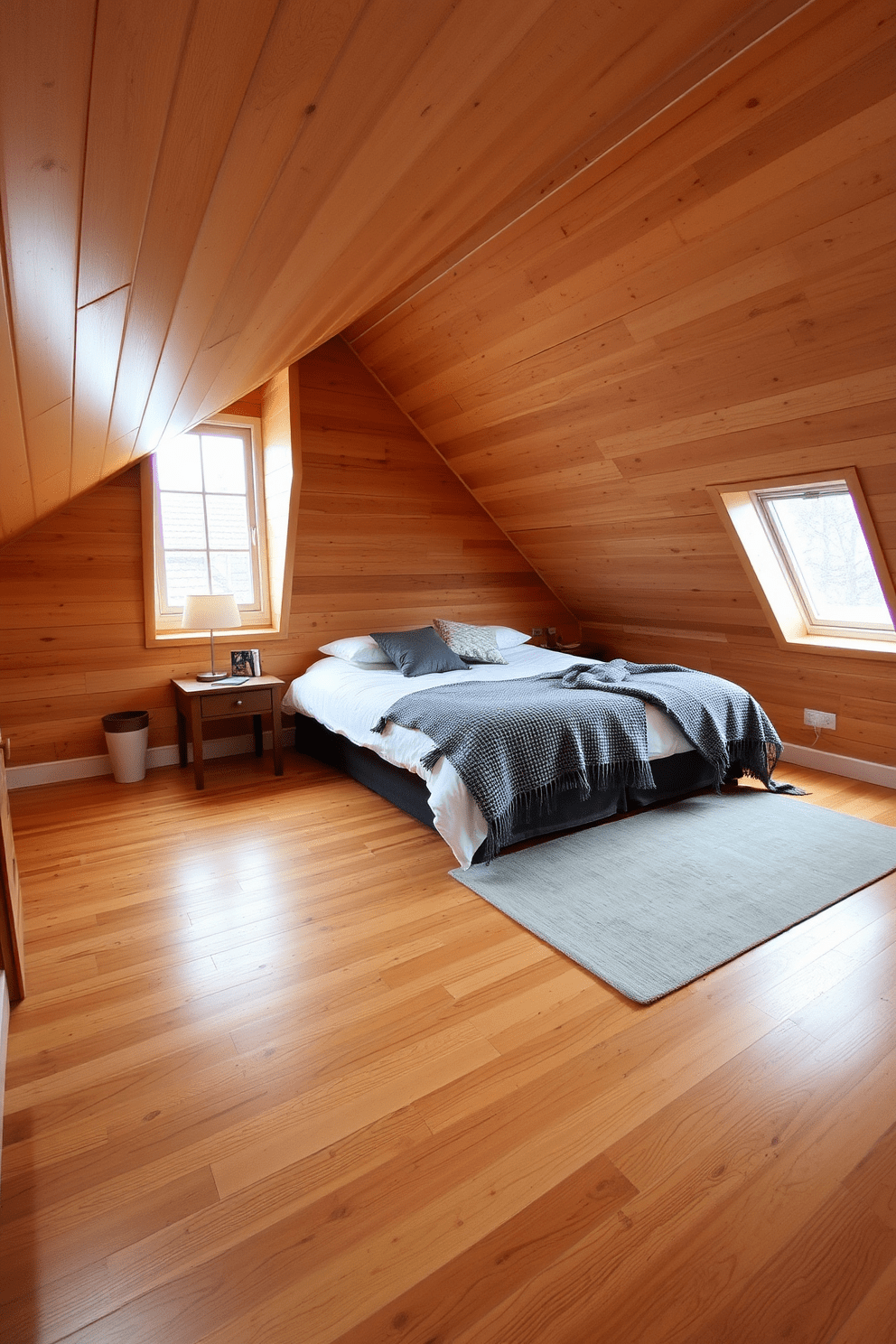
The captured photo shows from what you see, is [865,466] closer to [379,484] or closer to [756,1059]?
[756,1059]

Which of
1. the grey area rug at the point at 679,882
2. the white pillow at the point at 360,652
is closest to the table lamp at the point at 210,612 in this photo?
the white pillow at the point at 360,652

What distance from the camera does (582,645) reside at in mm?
5520

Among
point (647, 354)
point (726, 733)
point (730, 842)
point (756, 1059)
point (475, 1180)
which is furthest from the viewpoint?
point (726, 733)

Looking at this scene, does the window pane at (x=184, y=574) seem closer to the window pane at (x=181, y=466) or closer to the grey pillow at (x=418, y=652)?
the window pane at (x=181, y=466)

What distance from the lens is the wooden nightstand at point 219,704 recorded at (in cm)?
373

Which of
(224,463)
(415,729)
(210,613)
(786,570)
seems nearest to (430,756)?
(415,729)

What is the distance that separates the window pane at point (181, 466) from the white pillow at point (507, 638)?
6.91 ft

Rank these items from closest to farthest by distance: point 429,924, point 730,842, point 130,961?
point 130,961, point 429,924, point 730,842

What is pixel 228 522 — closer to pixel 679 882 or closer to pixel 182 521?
pixel 182 521

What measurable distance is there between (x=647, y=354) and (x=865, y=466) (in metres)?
1.06

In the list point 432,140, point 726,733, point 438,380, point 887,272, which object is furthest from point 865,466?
point 432,140

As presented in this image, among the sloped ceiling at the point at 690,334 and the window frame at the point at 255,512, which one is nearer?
the sloped ceiling at the point at 690,334

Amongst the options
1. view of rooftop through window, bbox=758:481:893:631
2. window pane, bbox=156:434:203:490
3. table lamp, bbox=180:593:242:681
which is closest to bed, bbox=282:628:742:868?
table lamp, bbox=180:593:242:681

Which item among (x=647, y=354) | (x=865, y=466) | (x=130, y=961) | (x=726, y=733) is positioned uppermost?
(x=647, y=354)
